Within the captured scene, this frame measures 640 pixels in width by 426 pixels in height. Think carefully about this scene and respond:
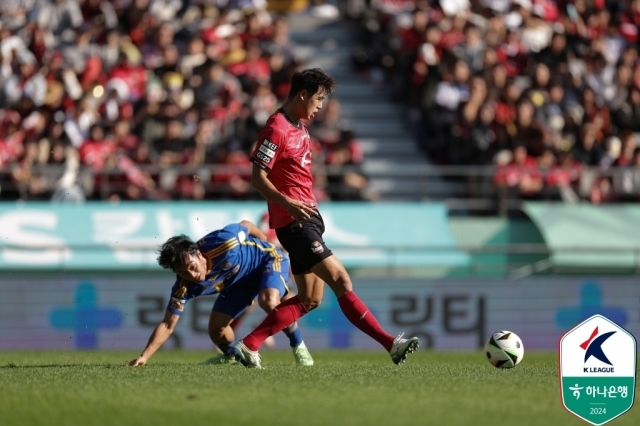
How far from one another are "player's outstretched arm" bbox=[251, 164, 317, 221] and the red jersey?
90mm

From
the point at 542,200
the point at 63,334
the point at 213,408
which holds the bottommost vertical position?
the point at 63,334

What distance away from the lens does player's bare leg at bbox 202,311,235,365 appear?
12.0 m

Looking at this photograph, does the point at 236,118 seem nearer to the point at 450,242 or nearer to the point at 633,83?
the point at 450,242

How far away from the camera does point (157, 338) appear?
36.6 ft

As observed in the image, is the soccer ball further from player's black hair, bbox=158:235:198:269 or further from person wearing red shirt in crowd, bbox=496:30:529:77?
person wearing red shirt in crowd, bbox=496:30:529:77

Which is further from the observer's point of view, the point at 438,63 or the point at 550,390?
the point at 438,63

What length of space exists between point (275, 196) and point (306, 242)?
55 cm

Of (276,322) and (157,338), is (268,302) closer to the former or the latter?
(276,322)

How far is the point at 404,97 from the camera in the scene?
24281mm

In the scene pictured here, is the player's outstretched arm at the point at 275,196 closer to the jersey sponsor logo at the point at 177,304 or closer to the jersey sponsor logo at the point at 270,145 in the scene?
the jersey sponsor logo at the point at 270,145

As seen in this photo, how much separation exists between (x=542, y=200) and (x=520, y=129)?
1.92 m

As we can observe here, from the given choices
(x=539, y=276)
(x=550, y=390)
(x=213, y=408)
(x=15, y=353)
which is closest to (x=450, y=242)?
(x=539, y=276)

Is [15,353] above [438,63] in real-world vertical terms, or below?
below

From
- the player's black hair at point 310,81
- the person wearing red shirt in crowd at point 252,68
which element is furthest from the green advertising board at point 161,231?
the player's black hair at point 310,81
